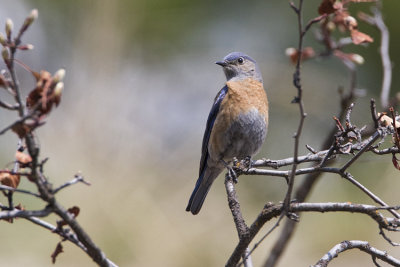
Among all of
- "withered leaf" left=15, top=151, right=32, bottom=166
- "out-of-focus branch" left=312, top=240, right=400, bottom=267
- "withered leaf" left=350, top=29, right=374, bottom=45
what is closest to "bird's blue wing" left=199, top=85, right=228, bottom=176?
"withered leaf" left=350, top=29, right=374, bottom=45

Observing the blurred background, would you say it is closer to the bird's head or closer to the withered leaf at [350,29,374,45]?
the bird's head

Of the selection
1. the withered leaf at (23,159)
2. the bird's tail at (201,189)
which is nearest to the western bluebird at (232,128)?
the bird's tail at (201,189)

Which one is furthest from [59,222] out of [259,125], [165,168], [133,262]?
[165,168]

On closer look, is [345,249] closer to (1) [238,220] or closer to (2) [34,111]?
(1) [238,220]

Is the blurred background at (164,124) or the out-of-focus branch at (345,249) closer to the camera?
the out-of-focus branch at (345,249)

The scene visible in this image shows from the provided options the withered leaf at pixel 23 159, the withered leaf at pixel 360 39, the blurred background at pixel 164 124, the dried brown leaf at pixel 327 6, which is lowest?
Result: the blurred background at pixel 164 124

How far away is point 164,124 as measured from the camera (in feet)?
25.5

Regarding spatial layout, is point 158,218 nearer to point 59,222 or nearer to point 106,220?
point 106,220

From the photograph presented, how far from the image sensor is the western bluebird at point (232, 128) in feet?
16.2

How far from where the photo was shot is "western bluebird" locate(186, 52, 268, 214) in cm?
494

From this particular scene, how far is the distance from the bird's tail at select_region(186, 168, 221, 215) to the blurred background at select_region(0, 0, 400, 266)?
103 cm

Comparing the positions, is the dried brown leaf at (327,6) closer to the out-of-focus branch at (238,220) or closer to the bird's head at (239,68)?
the out-of-focus branch at (238,220)

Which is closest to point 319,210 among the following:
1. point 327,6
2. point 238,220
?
point 238,220

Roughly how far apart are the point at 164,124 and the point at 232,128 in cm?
292
